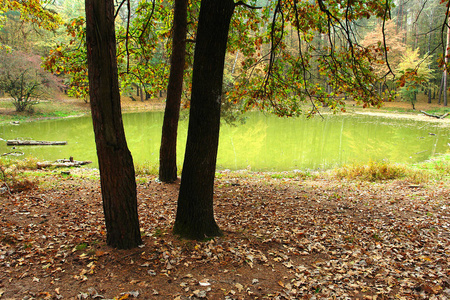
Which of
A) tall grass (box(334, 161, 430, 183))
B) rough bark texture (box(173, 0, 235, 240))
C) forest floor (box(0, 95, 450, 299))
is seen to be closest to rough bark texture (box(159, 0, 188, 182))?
forest floor (box(0, 95, 450, 299))

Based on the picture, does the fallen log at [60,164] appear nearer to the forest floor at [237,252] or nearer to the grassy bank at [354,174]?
the grassy bank at [354,174]

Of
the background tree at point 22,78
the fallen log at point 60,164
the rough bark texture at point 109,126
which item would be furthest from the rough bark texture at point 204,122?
the background tree at point 22,78

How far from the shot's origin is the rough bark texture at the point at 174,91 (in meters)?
6.73

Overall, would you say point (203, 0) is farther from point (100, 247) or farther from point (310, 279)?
point (310, 279)

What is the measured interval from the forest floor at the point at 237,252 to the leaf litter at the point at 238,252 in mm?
14

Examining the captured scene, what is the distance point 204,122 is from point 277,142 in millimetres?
14151

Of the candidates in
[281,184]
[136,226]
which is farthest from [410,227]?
[136,226]

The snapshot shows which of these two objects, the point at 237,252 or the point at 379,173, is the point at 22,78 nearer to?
the point at 237,252

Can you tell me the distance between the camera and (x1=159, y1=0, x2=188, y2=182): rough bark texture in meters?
6.73

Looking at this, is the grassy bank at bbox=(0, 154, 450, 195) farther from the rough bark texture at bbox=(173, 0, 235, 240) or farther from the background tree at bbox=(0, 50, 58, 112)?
the background tree at bbox=(0, 50, 58, 112)

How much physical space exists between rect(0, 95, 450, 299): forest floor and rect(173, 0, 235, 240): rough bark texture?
35 centimetres

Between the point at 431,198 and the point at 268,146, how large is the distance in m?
10.3

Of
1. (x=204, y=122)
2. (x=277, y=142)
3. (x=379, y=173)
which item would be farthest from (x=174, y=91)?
(x=277, y=142)

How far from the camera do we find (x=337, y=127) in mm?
23547
